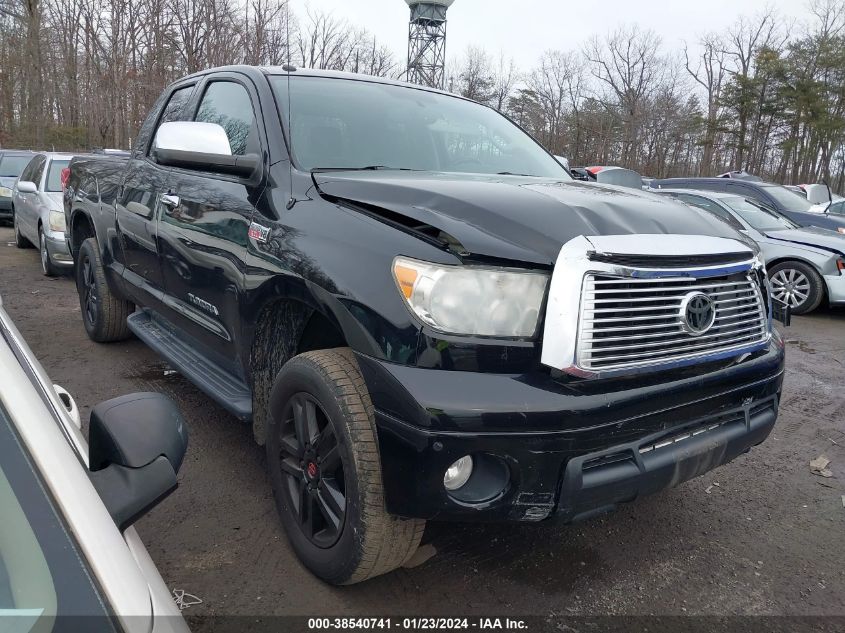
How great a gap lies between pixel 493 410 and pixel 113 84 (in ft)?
94.8

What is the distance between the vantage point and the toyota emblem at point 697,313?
2.08 meters

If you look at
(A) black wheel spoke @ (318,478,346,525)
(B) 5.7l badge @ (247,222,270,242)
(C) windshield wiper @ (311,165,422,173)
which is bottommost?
(A) black wheel spoke @ (318,478,346,525)

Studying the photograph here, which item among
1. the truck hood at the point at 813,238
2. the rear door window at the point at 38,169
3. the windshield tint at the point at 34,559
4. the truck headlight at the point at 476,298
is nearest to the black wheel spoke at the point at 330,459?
the truck headlight at the point at 476,298

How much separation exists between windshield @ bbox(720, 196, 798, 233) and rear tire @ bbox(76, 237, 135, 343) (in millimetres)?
8053

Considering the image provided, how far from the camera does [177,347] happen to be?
3621mm

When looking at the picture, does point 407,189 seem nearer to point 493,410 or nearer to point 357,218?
point 357,218

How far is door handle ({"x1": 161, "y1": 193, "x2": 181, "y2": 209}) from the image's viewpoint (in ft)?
11.1

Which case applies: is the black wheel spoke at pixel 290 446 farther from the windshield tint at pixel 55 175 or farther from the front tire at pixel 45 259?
the windshield tint at pixel 55 175

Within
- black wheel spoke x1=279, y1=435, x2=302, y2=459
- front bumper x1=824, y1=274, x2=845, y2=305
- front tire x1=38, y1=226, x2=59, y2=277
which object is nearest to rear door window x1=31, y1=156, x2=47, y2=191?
front tire x1=38, y1=226, x2=59, y2=277

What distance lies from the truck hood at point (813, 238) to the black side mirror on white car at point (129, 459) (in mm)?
8920

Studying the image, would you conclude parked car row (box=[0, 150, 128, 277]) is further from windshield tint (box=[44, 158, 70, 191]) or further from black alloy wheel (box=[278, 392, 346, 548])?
black alloy wheel (box=[278, 392, 346, 548])

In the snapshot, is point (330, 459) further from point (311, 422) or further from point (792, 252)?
point (792, 252)

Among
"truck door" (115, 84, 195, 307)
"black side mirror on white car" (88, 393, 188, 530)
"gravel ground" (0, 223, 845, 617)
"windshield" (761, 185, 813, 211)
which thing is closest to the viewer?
"black side mirror on white car" (88, 393, 188, 530)

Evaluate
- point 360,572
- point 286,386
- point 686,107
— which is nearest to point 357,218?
point 286,386
